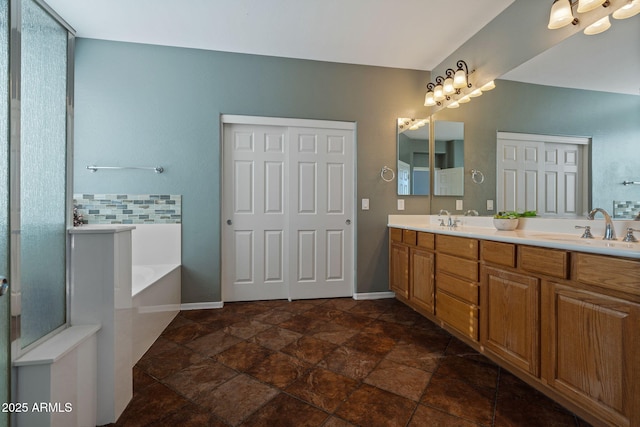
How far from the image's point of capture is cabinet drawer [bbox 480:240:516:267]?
1.56 metres

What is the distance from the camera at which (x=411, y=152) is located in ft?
10.3

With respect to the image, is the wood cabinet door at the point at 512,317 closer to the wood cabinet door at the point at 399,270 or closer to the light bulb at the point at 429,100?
the wood cabinet door at the point at 399,270

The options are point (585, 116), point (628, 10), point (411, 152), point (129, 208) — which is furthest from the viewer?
point (411, 152)

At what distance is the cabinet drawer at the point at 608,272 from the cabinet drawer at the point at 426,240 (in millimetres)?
1084

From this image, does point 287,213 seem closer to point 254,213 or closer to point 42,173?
point 254,213

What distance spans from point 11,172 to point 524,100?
9.40 feet

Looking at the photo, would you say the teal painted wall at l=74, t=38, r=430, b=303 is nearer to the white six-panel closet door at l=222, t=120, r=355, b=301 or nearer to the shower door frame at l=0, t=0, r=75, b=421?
the white six-panel closet door at l=222, t=120, r=355, b=301

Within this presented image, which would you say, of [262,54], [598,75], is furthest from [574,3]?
[262,54]

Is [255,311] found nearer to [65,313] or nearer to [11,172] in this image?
[65,313]

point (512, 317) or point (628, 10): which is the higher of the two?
point (628, 10)

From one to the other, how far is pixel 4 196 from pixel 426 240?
2.45m

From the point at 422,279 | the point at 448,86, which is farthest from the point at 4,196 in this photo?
the point at 448,86

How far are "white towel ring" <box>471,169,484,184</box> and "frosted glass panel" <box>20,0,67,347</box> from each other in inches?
112

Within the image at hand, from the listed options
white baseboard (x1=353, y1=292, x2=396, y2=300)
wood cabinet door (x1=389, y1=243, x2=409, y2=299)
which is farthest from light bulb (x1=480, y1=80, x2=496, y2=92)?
white baseboard (x1=353, y1=292, x2=396, y2=300)
